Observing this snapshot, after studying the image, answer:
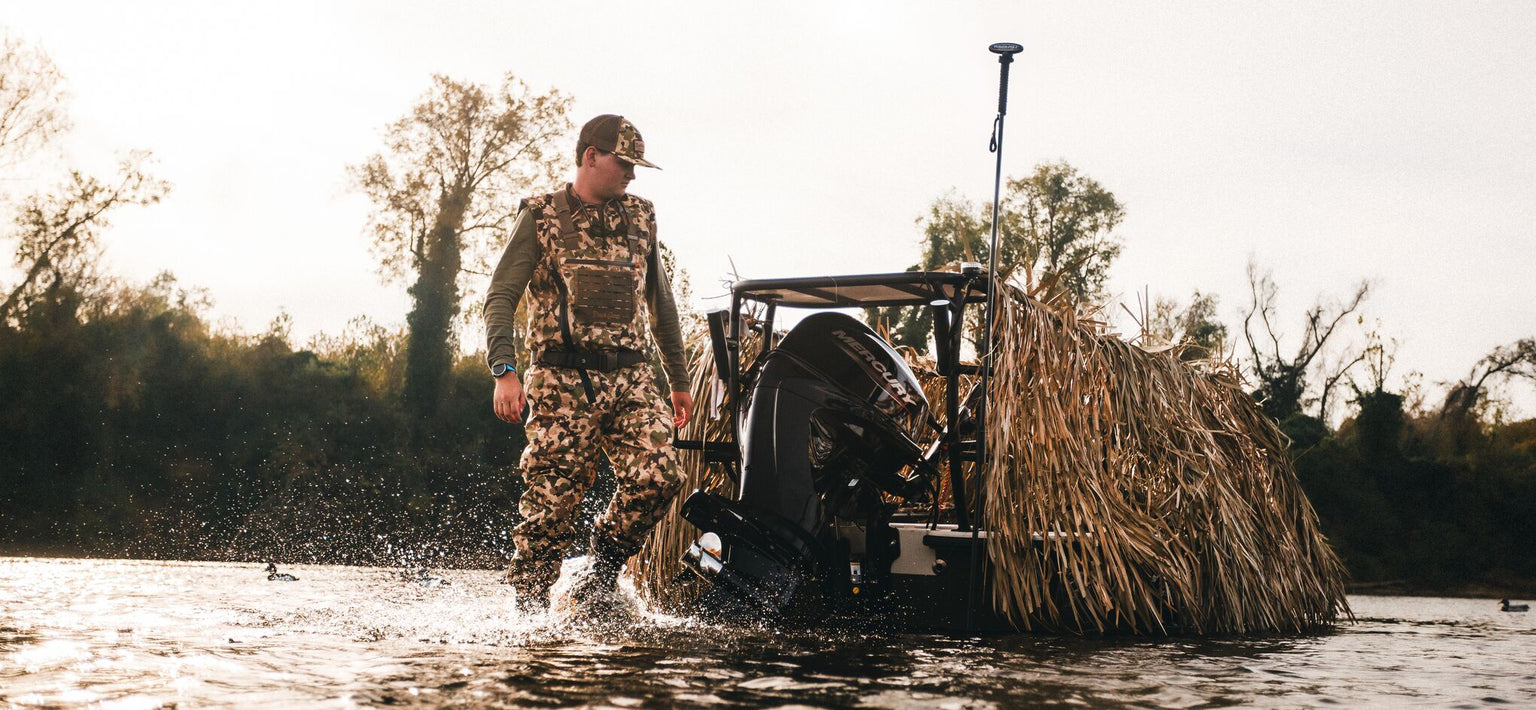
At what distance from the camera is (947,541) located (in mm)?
5562

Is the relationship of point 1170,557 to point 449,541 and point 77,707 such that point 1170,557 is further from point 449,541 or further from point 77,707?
point 449,541

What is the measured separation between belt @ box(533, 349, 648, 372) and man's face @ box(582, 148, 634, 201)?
744 mm

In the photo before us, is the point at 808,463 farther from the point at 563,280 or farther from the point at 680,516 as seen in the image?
the point at 680,516

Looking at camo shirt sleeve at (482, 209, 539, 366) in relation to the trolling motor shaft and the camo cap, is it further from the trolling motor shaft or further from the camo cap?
the trolling motor shaft

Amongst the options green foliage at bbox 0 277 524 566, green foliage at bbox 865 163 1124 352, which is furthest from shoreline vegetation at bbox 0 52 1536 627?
green foliage at bbox 865 163 1124 352

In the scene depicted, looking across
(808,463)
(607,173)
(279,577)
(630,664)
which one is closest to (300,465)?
(279,577)

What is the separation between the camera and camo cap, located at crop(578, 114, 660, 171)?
217 inches

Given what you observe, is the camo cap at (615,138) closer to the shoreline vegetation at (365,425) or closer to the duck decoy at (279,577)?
the duck decoy at (279,577)

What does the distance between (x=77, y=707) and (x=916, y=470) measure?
3902 mm

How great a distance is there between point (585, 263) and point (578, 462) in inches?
34.8

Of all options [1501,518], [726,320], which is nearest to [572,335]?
[726,320]

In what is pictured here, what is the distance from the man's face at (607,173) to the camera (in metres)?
5.55

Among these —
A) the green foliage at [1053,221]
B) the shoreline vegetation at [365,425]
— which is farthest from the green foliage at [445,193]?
the green foliage at [1053,221]

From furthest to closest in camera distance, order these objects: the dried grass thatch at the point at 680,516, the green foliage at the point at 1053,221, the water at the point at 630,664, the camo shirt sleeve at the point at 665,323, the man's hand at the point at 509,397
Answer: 1. the green foliage at the point at 1053,221
2. the dried grass thatch at the point at 680,516
3. the camo shirt sleeve at the point at 665,323
4. the man's hand at the point at 509,397
5. the water at the point at 630,664
